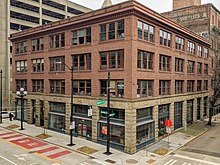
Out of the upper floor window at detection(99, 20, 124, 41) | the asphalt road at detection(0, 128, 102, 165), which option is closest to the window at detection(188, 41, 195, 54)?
the upper floor window at detection(99, 20, 124, 41)

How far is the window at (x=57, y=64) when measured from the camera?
30844 millimetres

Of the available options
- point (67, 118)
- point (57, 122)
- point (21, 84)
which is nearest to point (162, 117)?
point (67, 118)

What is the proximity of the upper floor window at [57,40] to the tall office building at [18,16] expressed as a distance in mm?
24536

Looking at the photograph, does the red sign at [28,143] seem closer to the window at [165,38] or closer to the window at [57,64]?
the window at [57,64]

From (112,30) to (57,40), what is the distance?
10.6m

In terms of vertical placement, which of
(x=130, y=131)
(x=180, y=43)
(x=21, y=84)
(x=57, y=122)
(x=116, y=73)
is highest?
(x=180, y=43)

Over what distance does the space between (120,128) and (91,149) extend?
3858 mm

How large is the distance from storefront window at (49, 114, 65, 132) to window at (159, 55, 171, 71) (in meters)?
15.2

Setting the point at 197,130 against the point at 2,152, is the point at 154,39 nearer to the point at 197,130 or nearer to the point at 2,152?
the point at 197,130

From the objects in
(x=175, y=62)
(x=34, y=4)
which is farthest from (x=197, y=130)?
(x=34, y=4)

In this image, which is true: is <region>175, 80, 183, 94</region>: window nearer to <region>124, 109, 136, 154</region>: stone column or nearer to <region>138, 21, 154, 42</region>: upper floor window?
<region>138, 21, 154, 42</region>: upper floor window

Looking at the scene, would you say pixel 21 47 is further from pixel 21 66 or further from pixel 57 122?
pixel 57 122

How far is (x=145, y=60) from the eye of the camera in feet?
82.6

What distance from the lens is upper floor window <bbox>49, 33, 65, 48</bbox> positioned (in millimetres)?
30677
